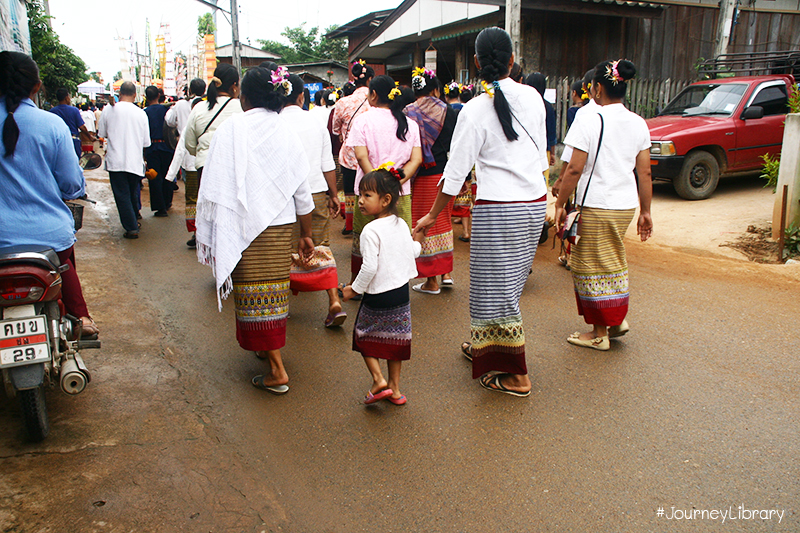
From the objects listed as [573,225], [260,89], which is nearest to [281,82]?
[260,89]

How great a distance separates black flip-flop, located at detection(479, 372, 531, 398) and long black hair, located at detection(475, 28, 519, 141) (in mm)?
1502

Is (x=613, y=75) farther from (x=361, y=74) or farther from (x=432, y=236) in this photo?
(x=361, y=74)

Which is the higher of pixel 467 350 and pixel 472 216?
pixel 472 216

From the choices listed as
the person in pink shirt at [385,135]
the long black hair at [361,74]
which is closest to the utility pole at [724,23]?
the long black hair at [361,74]

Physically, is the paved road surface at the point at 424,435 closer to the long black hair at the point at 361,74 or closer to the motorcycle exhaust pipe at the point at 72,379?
the motorcycle exhaust pipe at the point at 72,379

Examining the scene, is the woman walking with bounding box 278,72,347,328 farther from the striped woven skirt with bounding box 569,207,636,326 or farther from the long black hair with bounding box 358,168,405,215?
the striped woven skirt with bounding box 569,207,636,326

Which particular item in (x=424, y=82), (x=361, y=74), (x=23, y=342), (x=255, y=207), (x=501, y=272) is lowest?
(x=23, y=342)

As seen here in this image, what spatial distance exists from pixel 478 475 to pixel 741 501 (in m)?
1.17

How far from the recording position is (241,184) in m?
3.41

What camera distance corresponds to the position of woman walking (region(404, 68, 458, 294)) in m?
5.57

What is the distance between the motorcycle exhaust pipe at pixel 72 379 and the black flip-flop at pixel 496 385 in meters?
2.31

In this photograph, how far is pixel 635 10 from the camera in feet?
41.9

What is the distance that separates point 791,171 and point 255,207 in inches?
239

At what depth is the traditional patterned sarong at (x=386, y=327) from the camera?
343 cm
